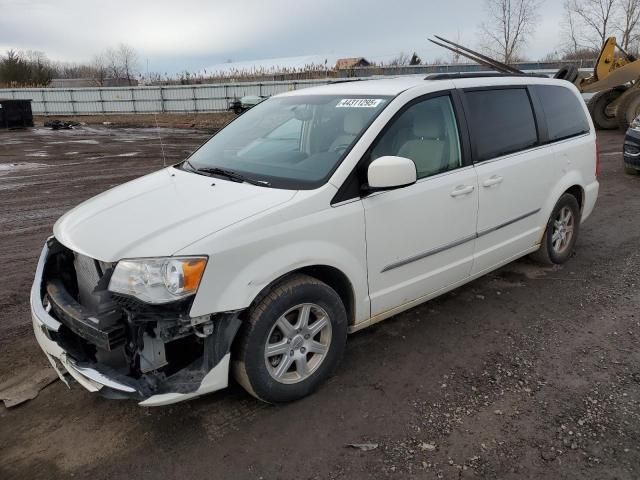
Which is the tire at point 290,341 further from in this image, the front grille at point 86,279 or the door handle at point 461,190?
the door handle at point 461,190

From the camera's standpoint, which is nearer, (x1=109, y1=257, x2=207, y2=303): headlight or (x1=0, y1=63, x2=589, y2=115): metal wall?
(x1=109, y1=257, x2=207, y2=303): headlight

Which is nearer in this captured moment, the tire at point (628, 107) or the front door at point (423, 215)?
the front door at point (423, 215)

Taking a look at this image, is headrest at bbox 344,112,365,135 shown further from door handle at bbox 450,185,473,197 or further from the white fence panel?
the white fence panel


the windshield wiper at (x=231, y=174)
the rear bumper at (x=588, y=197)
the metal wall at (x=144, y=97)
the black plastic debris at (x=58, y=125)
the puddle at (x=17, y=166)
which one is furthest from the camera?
the metal wall at (x=144, y=97)

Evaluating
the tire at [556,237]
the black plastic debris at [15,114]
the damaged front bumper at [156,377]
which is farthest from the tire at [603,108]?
the black plastic debris at [15,114]

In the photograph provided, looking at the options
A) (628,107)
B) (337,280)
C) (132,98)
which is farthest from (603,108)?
(132,98)

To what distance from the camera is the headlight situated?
2482 millimetres

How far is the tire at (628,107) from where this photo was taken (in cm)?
1448

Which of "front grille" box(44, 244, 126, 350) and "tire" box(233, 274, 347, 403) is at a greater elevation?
Answer: "front grille" box(44, 244, 126, 350)

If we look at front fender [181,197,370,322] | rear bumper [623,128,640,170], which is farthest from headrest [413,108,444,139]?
rear bumper [623,128,640,170]

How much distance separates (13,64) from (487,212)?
4819 centimetres

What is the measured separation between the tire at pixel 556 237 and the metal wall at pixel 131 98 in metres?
24.9

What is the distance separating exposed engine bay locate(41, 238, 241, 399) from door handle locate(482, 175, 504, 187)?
7.43ft

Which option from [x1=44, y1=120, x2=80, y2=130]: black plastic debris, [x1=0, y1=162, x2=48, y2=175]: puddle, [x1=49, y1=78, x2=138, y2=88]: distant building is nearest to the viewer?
[x1=0, y1=162, x2=48, y2=175]: puddle
